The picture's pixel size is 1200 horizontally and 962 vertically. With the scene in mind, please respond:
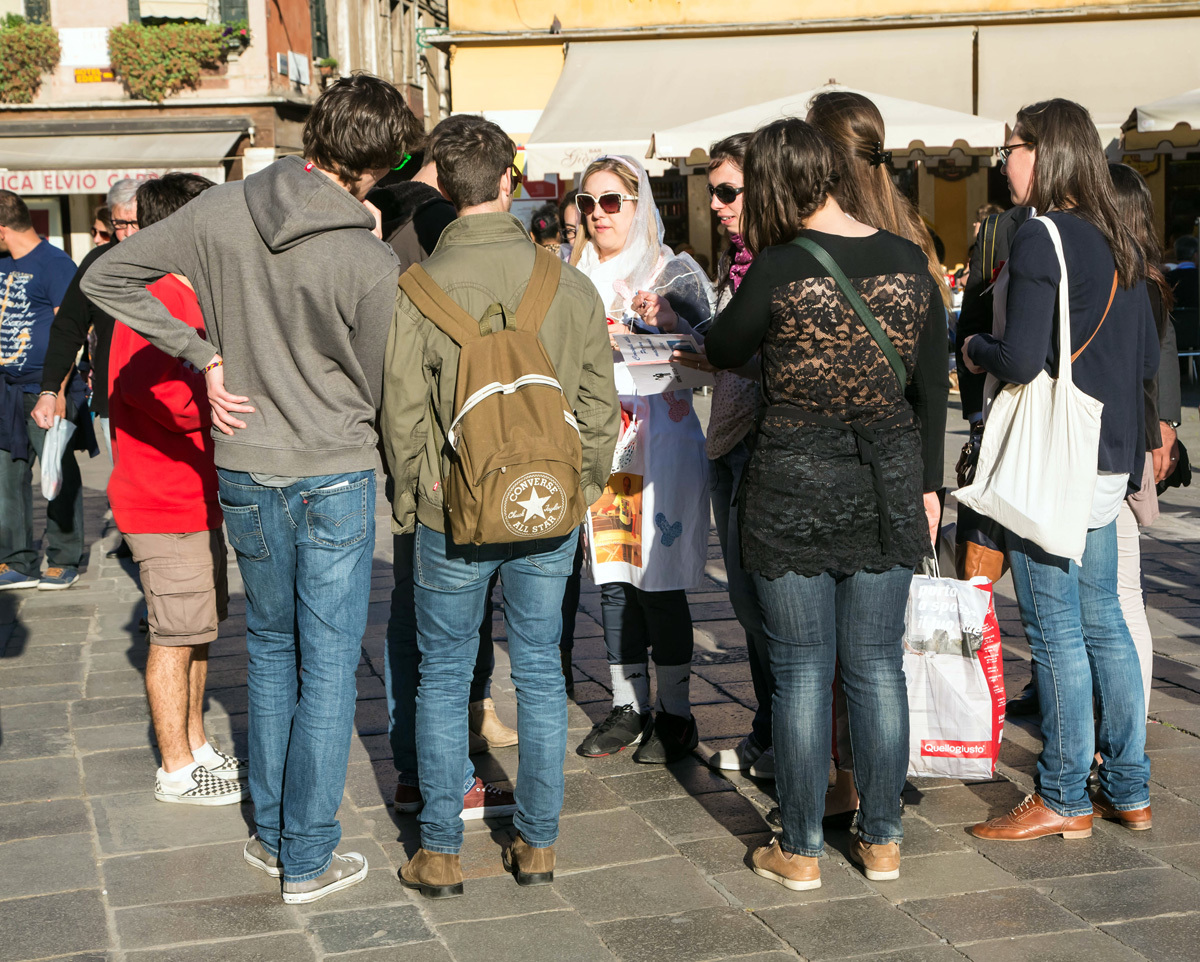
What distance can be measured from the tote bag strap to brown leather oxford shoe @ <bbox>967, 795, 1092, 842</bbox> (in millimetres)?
1188

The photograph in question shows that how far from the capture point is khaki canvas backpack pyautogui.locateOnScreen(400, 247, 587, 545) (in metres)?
3.06

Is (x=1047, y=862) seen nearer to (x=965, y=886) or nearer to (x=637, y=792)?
(x=965, y=886)

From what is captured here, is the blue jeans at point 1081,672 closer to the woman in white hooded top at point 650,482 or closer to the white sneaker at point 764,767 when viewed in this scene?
the white sneaker at point 764,767

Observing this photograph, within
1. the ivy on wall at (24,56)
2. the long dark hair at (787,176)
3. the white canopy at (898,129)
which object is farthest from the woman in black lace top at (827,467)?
the ivy on wall at (24,56)

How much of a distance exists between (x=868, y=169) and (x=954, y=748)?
1542mm

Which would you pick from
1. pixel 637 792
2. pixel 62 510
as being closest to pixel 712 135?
pixel 62 510

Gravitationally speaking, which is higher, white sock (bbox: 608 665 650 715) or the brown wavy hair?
the brown wavy hair

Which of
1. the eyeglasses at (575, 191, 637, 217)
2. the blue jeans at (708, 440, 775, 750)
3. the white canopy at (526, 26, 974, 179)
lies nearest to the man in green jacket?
the blue jeans at (708, 440, 775, 750)

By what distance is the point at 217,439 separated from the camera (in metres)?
3.30

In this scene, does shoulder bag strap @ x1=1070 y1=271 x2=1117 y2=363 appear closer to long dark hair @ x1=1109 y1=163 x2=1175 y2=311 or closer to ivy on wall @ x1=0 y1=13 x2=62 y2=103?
long dark hair @ x1=1109 y1=163 x2=1175 y2=311

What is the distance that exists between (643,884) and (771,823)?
0.53 m

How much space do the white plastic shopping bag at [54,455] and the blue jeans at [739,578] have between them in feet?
11.9

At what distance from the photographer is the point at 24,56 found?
22453mm

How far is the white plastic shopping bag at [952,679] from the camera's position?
11.7ft
